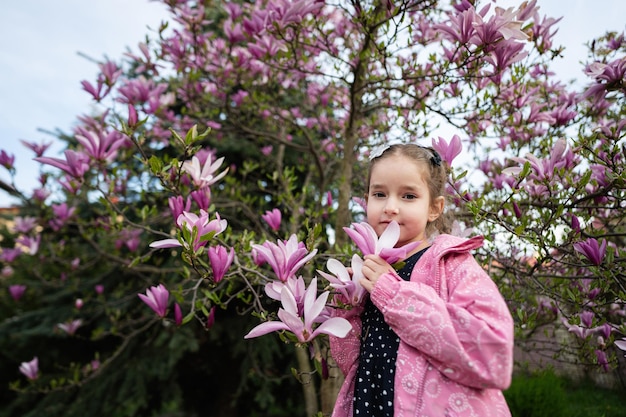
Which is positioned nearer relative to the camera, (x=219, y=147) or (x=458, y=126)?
(x=458, y=126)

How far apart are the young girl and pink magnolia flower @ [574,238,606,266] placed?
772mm

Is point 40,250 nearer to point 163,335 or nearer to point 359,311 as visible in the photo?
point 163,335

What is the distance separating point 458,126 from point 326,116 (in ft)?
5.73

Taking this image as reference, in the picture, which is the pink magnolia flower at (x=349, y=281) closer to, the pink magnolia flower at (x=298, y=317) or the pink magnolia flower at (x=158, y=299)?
the pink magnolia flower at (x=298, y=317)

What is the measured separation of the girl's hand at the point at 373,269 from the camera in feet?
3.61

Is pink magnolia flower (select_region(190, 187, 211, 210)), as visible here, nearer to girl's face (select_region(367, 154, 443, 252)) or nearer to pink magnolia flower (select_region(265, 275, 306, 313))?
pink magnolia flower (select_region(265, 275, 306, 313))

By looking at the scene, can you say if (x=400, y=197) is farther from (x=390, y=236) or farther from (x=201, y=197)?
(x=201, y=197)

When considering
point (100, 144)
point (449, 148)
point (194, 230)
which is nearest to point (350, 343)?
point (194, 230)

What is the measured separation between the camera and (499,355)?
933mm

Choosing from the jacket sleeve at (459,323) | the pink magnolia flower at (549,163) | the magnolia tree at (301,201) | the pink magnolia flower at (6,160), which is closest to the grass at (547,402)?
the magnolia tree at (301,201)

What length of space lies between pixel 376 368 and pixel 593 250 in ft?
3.50

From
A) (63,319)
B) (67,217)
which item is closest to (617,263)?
(67,217)

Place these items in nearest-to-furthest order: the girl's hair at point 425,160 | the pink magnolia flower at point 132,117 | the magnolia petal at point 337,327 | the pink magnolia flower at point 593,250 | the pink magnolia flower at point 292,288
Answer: the magnolia petal at point 337,327 < the pink magnolia flower at point 292,288 < the girl's hair at point 425,160 < the pink magnolia flower at point 593,250 < the pink magnolia flower at point 132,117

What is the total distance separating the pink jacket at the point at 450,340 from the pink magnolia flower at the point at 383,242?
6cm
